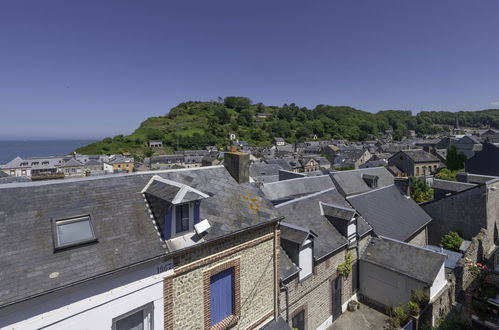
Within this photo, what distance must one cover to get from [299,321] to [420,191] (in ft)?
73.8

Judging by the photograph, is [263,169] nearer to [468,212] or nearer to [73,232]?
[468,212]

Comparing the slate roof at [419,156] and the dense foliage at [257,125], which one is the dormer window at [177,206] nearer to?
the slate roof at [419,156]

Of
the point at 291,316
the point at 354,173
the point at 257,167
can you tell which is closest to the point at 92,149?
the point at 257,167

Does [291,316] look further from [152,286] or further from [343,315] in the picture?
[152,286]

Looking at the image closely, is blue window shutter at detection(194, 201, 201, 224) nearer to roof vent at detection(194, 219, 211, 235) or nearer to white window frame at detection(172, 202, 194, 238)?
white window frame at detection(172, 202, 194, 238)

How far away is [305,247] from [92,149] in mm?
132246

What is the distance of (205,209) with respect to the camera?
746 cm

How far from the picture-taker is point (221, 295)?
719 centimetres

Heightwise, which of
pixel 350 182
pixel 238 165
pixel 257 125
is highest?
pixel 257 125

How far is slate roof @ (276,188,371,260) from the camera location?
11.4 m

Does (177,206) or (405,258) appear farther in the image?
(405,258)

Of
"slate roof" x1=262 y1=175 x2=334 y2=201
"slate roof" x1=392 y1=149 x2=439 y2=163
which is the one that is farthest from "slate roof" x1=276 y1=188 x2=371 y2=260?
"slate roof" x1=392 y1=149 x2=439 y2=163

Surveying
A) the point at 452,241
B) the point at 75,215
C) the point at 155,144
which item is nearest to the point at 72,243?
the point at 75,215

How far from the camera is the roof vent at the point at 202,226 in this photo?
6.48 m
